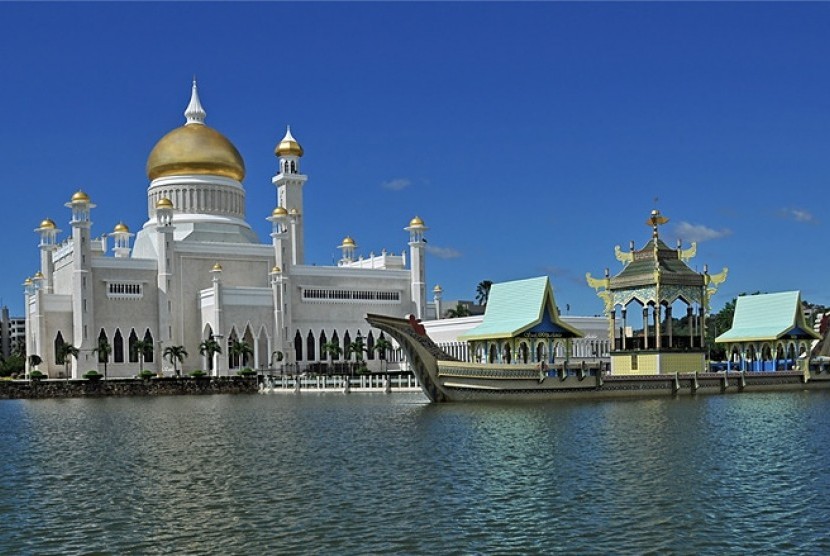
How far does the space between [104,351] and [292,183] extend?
2184 cm

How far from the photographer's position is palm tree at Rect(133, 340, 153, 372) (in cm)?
7556

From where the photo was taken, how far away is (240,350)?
75.8m

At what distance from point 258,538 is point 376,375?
5243 centimetres

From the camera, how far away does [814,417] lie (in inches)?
1436

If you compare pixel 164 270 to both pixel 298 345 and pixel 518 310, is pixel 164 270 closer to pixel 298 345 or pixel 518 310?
pixel 298 345

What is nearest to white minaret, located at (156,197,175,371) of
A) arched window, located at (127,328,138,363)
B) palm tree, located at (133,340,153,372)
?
palm tree, located at (133,340,153,372)

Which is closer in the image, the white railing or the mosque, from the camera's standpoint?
the white railing

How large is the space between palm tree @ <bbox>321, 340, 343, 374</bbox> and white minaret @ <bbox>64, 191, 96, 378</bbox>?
1634cm

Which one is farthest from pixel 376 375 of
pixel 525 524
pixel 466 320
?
pixel 525 524

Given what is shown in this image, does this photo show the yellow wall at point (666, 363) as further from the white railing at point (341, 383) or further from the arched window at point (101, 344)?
the arched window at point (101, 344)

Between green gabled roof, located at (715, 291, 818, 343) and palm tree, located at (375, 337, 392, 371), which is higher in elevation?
green gabled roof, located at (715, 291, 818, 343)

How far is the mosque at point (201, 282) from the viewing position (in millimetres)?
76750

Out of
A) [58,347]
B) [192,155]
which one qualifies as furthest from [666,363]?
[192,155]

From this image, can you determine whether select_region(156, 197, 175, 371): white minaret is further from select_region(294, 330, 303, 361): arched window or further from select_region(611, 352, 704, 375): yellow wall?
select_region(611, 352, 704, 375): yellow wall
